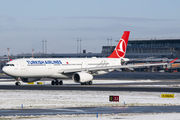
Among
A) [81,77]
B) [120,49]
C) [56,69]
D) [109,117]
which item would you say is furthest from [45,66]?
[109,117]

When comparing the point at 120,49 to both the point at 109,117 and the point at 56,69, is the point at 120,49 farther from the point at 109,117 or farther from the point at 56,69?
the point at 109,117

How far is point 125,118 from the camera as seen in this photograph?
2022 centimetres

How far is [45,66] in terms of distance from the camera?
52.9m

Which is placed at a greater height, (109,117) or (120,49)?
(120,49)

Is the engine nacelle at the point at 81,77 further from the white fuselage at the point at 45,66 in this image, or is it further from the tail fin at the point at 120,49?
the tail fin at the point at 120,49

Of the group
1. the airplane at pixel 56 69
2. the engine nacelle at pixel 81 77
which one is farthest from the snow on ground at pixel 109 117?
the engine nacelle at pixel 81 77

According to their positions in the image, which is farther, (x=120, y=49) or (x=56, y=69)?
(x=120, y=49)

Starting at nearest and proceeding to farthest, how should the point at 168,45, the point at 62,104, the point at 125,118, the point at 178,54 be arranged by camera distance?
1. the point at 125,118
2. the point at 62,104
3. the point at 178,54
4. the point at 168,45

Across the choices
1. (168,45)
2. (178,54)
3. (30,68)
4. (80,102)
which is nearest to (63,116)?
(80,102)

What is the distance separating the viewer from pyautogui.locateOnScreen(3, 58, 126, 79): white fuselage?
5038cm

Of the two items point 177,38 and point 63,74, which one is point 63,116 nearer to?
point 63,74

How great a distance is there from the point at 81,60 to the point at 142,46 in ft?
410

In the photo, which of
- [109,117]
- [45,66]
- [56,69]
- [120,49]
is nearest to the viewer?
[109,117]

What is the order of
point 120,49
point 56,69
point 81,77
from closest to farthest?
point 81,77 → point 56,69 → point 120,49
